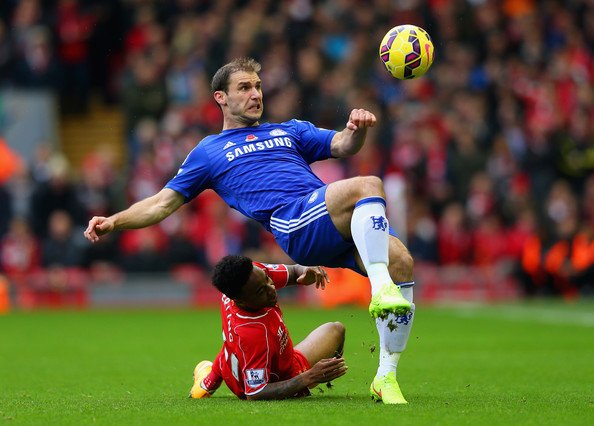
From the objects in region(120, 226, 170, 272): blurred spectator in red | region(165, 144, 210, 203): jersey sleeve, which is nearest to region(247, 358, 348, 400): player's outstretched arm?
region(165, 144, 210, 203): jersey sleeve

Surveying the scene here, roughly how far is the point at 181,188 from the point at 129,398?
1.49 meters

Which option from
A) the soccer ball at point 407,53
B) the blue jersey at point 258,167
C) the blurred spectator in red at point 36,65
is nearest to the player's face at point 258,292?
the blue jersey at point 258,167

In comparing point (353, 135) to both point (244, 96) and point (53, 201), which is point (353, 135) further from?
point (53, 201)

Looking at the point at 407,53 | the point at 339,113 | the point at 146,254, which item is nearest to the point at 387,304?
the point at 407,53

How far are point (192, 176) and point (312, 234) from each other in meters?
1.11

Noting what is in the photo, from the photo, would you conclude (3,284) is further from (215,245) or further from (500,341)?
(500,341)

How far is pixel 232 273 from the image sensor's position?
7.62 metres

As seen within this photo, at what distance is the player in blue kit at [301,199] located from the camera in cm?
755

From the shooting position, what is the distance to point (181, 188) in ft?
28.1

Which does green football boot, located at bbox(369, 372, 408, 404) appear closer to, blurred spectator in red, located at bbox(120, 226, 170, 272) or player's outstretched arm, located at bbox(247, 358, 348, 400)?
player's outstretched arm, located at bbox(247, 358, 348, 400)

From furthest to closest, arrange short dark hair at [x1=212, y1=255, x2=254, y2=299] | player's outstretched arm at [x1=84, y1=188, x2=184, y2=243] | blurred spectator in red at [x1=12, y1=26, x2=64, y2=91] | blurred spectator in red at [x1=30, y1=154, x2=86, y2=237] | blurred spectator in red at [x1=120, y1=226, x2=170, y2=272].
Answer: blurred spectator in red at [x1=12, y1=26, x2=64, y2=91] < blurred spectator in red at [x1=30, y1=154, x2=86, y2=237] < blurred spectator in red at [x1=120, y1=226, x2=170, y2=272] < player's outstretched arm at [x1=84, y1=188, x2=184, y2=243] < short dark hair at [x1=212, y1=255, x2=254, y2=299]

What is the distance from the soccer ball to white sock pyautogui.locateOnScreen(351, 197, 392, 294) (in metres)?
1.56

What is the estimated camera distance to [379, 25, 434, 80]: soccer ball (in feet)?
28.7

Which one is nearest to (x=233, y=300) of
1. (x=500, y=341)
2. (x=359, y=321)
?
(x=500, y=341)
